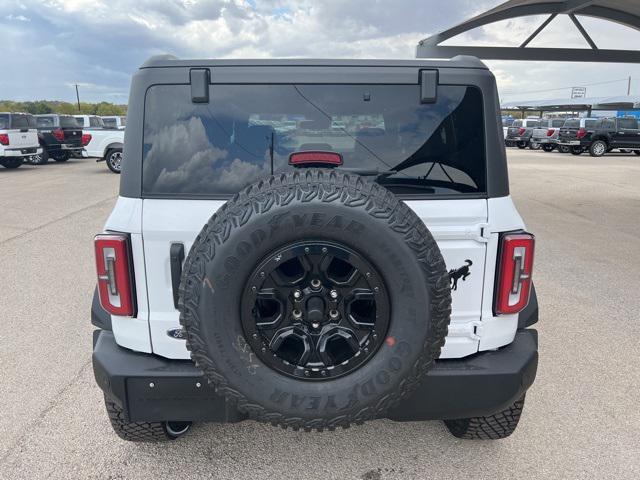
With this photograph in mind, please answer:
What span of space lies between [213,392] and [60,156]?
21.3 m

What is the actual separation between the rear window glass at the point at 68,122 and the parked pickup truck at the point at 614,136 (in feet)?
80.3

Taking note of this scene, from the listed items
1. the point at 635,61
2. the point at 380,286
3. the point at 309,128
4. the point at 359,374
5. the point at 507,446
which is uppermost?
the point at 635,61

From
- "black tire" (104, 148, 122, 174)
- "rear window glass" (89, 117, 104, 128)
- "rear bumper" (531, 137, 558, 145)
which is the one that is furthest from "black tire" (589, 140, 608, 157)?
"rear window glass" (89, 117, 104, 128)

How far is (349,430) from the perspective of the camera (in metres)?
2.79

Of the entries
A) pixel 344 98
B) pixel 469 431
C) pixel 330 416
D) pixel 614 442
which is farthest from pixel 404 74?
pixel 614 442

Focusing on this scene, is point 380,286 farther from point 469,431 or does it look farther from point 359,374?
point 469,431

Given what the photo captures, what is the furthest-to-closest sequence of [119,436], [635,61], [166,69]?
[635,61] < [119,436] < [166,69]

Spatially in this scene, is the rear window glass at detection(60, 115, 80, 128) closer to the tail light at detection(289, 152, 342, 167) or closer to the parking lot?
the parking lot

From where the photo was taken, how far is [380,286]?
1807mm

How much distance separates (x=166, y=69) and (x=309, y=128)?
661mm

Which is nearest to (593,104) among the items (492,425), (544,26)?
(544,26)

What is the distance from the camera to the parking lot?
2.49m

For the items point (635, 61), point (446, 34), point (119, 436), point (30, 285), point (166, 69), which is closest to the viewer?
point (166, 69)

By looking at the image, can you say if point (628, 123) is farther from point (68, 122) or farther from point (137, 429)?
point (137, 429)
